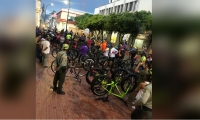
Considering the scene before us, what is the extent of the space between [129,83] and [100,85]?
1.08 meters

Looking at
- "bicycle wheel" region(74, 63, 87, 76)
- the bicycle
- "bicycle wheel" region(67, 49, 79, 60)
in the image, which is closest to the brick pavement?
the bicycle

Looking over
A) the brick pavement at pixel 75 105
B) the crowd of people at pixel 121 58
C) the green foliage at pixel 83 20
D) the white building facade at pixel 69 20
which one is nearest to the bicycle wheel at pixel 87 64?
the crowd of people at pixel 121 58

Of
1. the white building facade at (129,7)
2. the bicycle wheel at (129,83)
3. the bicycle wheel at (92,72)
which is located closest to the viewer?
the bicycle wheel at (129,83)

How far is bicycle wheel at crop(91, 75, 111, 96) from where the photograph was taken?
5.52 metres

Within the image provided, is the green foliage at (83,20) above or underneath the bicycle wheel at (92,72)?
above

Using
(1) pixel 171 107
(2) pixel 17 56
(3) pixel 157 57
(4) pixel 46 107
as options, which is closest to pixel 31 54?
(2) pixel 17 56

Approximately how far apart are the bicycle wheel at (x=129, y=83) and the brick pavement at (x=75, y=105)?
39 cm

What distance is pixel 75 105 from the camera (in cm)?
482

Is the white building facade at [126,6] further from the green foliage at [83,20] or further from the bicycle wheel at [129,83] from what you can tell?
the bicycle wheel at [129,83]

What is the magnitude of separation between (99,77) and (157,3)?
186 inches

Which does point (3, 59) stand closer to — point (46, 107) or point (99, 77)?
point (46, 107)

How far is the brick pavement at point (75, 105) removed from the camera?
14.0ft

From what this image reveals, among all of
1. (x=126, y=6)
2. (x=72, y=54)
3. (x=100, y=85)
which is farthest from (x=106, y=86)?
(x=126, y=6)

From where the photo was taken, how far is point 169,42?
887mm
